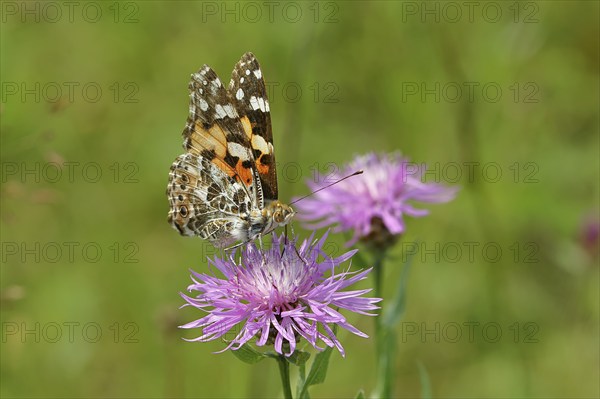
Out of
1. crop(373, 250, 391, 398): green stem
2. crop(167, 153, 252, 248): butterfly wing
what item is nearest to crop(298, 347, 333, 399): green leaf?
crop(373, 250, 391, 398): green stem

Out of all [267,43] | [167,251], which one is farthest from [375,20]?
[167,251]

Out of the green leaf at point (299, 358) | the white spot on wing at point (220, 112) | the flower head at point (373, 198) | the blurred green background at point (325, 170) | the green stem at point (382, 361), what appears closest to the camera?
the green leaf at point (299, 358)

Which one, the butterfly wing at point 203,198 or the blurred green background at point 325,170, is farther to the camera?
the blurred green background at point 325,170

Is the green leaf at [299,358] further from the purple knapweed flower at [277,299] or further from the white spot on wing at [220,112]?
the white spot on wing at [220,112]

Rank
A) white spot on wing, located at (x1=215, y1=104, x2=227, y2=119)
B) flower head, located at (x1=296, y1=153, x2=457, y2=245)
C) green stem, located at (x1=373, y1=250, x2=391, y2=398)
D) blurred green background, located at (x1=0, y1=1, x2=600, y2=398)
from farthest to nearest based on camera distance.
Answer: blurred green background, located at (x1=0, y1=1, x2=600, y2=398), flower head, located at (x1=296, y1=153, x2=457, y2=245), white spot on wing, located at (x1=215, y1=104, x2=227, y2=119), green stem, located at (x1=373, y1=250, x2=391, y2=398)

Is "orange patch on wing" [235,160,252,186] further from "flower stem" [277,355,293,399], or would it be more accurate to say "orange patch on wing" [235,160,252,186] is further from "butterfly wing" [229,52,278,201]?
"flower stem" [277,355,293,399]

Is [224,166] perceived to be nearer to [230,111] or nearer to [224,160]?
[224,160]

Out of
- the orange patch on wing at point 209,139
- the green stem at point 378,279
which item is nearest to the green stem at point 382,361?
the green stem at point 378,279

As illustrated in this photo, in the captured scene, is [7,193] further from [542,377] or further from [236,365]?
Answer: [542,377]
